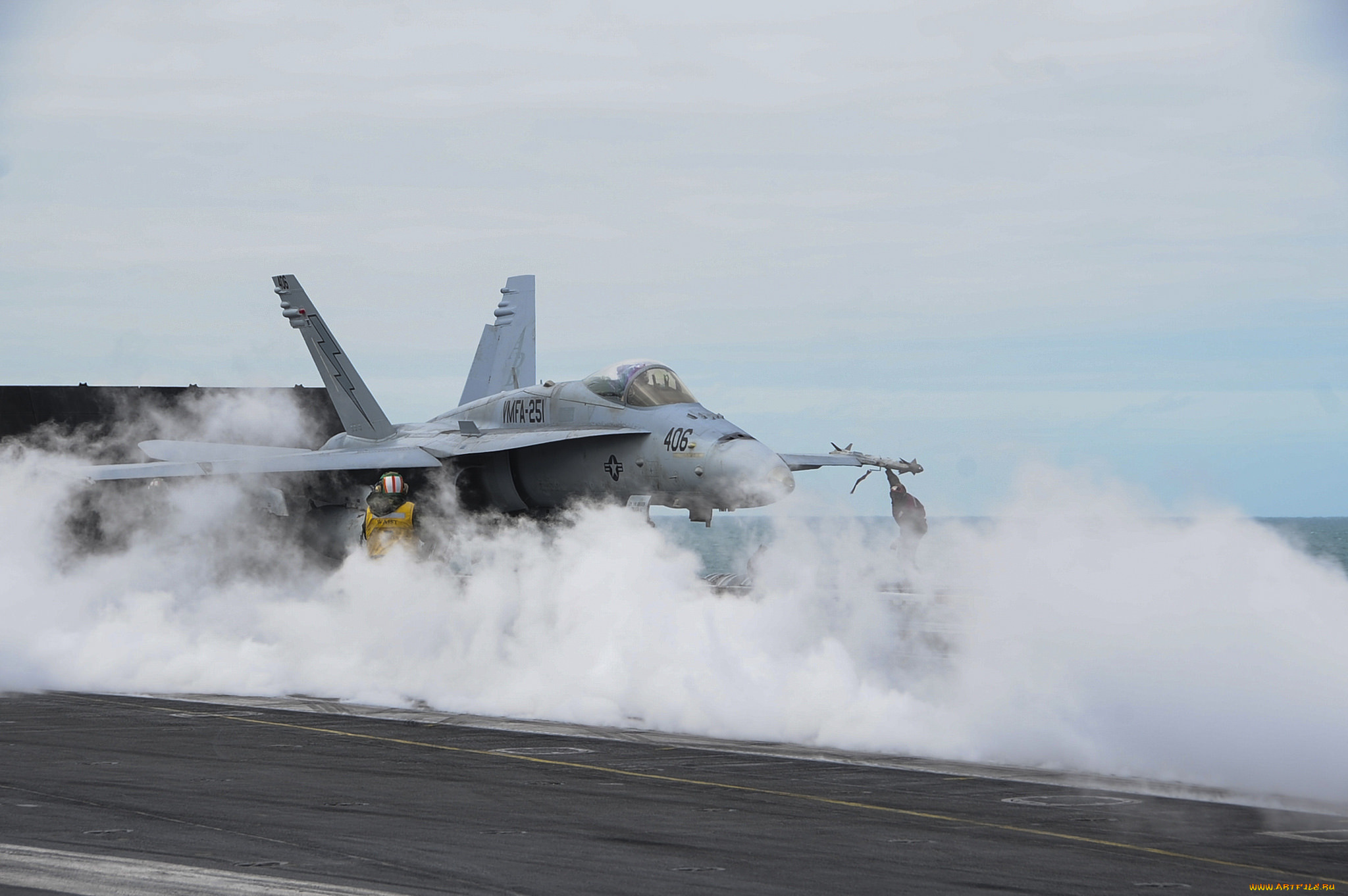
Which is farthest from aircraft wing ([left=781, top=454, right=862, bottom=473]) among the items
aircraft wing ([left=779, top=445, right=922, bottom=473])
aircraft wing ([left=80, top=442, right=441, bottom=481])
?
aircraft wing ([left=80, top=442, right=441, bottom=481])

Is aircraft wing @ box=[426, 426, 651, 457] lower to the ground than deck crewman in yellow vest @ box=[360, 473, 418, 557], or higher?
higher

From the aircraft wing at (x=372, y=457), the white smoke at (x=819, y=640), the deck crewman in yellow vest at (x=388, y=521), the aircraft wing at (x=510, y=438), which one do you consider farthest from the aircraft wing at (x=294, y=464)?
the deck crewman in yellow vest at (x=388, y=521)

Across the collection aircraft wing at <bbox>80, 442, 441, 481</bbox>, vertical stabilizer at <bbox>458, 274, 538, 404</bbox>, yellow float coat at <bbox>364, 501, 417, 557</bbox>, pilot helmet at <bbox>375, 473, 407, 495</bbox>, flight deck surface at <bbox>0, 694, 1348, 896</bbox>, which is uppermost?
vertical stabilizer at <bbox>458, 274, 538, 404</bbox>

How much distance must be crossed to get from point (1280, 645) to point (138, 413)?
1526 inches

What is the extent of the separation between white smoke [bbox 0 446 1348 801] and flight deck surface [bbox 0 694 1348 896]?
92 cm

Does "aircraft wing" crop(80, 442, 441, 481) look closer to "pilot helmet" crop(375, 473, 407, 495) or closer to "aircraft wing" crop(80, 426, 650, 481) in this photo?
"aircraft wing" crop(80, 426, 650, 481)

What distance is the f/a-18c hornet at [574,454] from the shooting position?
18484mm

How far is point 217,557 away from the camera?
88.2 ft

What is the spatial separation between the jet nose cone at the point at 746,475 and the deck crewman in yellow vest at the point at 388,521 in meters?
4.44

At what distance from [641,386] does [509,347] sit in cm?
1274

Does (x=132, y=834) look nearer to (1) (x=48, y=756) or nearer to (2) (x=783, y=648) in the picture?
(1) (x=48, y=756)

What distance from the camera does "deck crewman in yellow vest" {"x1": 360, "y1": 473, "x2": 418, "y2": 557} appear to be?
18.9 m

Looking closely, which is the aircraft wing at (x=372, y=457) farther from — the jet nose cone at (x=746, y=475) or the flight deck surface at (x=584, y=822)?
the flight deck surface at (x=584, y=822)

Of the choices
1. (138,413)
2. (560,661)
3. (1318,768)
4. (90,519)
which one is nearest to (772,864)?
(1318,768)
